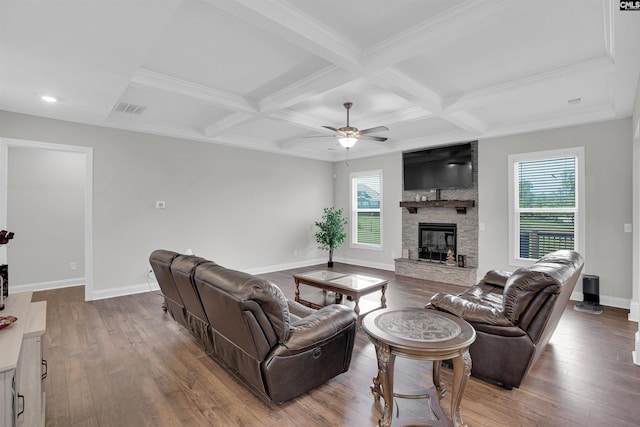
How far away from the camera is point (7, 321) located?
1712 mm

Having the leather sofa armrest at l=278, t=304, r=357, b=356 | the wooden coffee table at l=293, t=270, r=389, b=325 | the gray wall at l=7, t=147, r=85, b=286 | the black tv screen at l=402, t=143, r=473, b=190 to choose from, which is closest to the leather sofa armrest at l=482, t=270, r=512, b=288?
the wooden coffee table at l=293, t=270, r=389, b=325

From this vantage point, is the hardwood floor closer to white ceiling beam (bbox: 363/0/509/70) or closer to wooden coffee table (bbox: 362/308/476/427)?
wooden coffee table (bbox: 362/308/476/427)

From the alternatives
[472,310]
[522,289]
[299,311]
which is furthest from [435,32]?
[299,311]

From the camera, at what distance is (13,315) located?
191 cm

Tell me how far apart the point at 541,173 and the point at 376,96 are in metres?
3.23

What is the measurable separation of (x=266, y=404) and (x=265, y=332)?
0.62 m

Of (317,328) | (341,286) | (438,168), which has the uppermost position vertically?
(438,168)

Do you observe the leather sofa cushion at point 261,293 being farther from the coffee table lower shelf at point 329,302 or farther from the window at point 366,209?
the window at point 366,209

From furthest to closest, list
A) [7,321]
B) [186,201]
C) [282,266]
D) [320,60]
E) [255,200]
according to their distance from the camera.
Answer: [282,266] → [255,200] → [186,201] → [320,60] → [7,321]

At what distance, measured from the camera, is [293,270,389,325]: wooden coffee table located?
3.92 meters

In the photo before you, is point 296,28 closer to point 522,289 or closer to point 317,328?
point 317,328

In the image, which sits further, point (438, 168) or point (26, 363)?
point (438, 168)

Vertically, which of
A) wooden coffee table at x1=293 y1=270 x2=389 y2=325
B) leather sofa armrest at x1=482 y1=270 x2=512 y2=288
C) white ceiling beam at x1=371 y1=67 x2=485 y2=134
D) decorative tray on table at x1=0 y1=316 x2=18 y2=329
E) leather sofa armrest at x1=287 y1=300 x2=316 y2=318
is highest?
white ceiling beam at x1=371 y1=67 x2=485 y2=134

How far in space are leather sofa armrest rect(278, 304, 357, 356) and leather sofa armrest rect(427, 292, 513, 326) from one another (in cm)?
76
